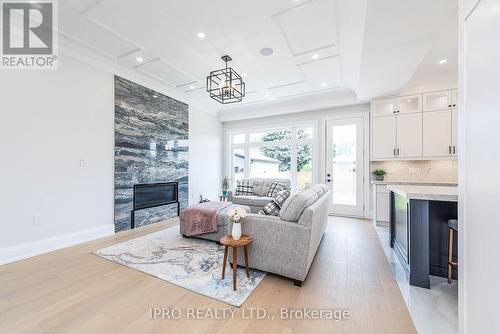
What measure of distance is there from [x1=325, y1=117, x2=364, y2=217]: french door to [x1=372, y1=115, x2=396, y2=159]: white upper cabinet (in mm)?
461

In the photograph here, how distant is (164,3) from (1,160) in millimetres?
2828

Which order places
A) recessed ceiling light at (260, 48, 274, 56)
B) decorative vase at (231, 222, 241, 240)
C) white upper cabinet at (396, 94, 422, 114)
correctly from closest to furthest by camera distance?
decorative vase at (231, 222, 241, 240), recessed ceiling light at (260, 48, 274, 56), white upper cabinet at (396, 94, 422, 114)

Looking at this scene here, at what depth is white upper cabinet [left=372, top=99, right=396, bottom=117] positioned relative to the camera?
4707 millimetres

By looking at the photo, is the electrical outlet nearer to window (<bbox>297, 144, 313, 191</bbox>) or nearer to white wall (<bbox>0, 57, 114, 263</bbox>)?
white wall (<bbox>0, 57, 114, 263</bbox>)

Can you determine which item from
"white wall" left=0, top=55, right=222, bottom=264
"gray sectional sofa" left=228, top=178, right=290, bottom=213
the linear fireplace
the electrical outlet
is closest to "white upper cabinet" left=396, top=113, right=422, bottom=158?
"gray sectional sofa" left=228, top=178, right=290, bottom=213

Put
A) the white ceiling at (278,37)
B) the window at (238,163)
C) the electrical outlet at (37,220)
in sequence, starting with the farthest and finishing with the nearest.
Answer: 1. the window at (238,163)
2. the electrical outlet at (37,220)
3. the white ceiling at (278,37)

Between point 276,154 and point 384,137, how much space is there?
9.20ft

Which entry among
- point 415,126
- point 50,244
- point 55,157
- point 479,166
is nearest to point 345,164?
point 415,126

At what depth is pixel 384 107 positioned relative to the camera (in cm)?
480

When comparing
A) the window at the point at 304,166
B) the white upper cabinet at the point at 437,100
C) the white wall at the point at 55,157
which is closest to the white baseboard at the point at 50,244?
the white wall at the point at 55,157

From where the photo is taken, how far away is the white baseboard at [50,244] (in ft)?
9.01

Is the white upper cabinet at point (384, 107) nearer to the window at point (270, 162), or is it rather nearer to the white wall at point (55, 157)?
the window at point (270, 162)

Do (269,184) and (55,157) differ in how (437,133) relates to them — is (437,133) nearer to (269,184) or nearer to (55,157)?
(269,184)

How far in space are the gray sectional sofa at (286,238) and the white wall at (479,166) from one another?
1.32 metres
